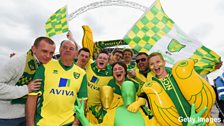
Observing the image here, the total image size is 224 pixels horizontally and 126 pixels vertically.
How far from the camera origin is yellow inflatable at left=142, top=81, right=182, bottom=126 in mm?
2459

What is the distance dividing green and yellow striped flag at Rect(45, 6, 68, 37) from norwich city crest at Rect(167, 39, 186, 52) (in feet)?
11.2

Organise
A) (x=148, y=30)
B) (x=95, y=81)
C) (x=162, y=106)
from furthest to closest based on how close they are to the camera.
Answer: (x=148, y=30) < (x=95, y=81) < (x=162, y=106)

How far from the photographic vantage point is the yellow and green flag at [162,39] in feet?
11.8

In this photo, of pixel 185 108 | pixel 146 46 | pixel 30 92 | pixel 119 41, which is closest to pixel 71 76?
pixel 30 92

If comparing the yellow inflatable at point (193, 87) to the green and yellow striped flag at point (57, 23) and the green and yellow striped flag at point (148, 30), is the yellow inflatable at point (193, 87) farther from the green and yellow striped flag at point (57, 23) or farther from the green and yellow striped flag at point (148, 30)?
the green and yellow striped flag at point (57, 23)

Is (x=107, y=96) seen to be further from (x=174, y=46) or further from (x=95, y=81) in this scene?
(x=174, y=46)

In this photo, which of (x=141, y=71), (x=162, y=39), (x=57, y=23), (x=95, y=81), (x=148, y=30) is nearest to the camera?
(x=95, y=81)

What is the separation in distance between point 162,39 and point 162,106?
1942 mm

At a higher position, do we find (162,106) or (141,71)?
(141,71)

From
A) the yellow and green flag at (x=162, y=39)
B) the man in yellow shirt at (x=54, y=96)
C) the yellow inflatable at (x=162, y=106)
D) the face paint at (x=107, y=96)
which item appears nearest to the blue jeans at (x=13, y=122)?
the man in yellow shirt at (x=54, y=96)

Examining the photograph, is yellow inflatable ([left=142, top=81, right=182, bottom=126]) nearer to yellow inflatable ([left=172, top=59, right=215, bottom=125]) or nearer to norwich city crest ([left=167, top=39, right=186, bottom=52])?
yellow inflatable ([left=172, top=59, right=215, bottom=125])

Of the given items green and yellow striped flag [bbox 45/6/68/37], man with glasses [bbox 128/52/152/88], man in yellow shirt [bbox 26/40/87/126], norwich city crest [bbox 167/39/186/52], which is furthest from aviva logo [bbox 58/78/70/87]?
green and yellow striped flag [bbox 45/6/68/37]

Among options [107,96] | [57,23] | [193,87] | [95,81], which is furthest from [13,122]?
[57,23]

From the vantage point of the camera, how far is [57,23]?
6.40 meters
